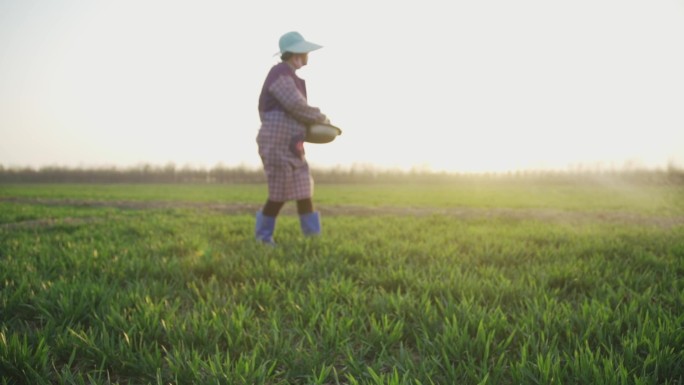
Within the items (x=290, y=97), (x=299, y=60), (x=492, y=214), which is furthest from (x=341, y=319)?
(x=492, y=214)

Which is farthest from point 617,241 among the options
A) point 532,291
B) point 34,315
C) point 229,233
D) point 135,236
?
point 135,236

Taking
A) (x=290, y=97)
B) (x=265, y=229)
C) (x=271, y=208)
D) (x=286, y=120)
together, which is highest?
(x=290, y=97)

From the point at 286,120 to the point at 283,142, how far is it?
233mm

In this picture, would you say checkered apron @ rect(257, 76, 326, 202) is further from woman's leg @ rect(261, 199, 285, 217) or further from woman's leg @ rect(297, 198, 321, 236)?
woman's leg @ rect(297, 198, 321, 236)

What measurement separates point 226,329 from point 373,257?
5.70 ft

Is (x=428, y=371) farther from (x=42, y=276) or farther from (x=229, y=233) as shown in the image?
(x=229, y=233)

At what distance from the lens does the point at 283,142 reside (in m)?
3.90

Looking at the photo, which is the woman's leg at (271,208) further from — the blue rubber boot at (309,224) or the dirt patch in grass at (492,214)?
the dirt patch in grass at (492,214)

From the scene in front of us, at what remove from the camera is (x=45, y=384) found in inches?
53.2

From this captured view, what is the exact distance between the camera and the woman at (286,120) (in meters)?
3.79

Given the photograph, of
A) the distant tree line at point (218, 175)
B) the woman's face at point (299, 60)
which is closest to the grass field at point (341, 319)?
the woman's face at point (299, 60)

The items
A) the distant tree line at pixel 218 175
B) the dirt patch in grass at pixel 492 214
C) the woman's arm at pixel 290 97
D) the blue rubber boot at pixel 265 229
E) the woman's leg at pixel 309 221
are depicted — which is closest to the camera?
the woman's arm at pixel 290 97

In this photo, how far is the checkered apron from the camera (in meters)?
3.84

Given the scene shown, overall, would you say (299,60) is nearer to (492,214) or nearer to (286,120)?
(286,120)
